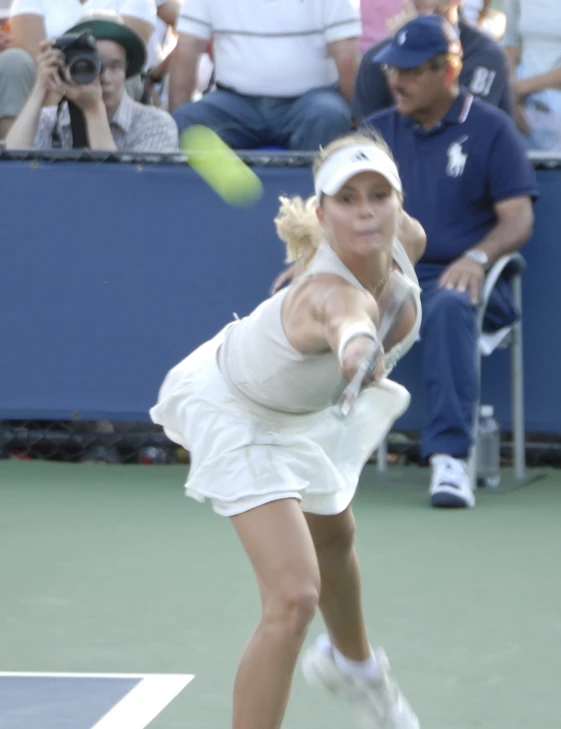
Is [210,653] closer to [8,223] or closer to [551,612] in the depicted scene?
[551,612]

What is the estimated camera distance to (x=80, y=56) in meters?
6.66

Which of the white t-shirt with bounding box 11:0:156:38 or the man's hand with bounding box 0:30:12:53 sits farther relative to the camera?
the man's hand with bounding box 0:30:12:53

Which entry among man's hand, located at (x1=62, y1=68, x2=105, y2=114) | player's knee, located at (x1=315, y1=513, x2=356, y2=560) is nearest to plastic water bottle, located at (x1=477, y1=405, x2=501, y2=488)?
man's hand, located at (x1=62, y1=68, x2=105, y2=114)

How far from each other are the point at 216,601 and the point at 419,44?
103 inches

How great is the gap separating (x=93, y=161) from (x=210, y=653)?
3338 millimetres

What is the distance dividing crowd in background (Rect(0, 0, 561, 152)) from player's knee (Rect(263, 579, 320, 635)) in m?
4.10

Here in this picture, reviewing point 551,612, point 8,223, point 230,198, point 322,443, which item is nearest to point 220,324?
point 230,198

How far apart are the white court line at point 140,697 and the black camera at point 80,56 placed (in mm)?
3718

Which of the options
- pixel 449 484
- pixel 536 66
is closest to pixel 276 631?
pixel 449 484

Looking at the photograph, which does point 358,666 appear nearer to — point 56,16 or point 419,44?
point 419,44

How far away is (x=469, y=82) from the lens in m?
6.51

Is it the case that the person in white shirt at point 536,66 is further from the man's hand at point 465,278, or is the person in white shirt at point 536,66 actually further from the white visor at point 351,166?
the white visor at point 351,166

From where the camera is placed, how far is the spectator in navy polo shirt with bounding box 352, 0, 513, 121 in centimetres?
649

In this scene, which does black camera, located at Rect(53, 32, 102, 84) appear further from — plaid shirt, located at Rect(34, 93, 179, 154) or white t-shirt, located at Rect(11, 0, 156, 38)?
white t-shirt, located at Rect(11, 0, 156, 38)
